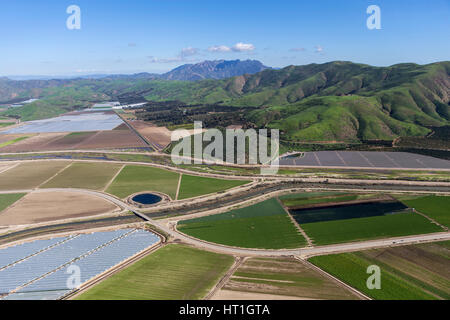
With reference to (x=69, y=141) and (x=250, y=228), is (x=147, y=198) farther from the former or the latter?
(x=69, y=141)

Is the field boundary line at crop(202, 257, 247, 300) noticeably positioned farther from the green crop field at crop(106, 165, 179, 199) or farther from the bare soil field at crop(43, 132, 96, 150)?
the bare soil field at crop(43, 132, 96, 150)

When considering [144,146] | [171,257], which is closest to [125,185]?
[171,257]

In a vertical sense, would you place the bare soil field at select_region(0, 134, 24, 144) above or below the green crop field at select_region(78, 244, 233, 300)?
above

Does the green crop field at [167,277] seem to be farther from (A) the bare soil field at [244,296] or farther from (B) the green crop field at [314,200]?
(B) the green crop field at [314,200]

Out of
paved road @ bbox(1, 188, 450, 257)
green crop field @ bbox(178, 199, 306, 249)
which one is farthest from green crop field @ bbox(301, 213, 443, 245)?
green crop field @ bbox(178, 199, 306, 249)

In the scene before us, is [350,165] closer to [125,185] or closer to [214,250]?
[214,250]
